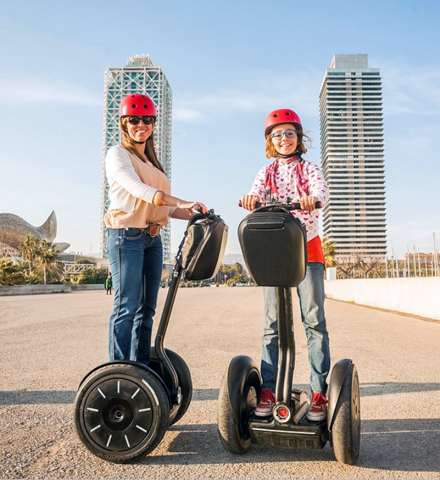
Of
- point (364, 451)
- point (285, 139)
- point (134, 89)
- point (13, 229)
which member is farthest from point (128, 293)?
point (134, 89)

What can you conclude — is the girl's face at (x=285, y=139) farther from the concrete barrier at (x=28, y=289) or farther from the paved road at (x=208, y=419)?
the concrete barrier at (x=28, y=289)

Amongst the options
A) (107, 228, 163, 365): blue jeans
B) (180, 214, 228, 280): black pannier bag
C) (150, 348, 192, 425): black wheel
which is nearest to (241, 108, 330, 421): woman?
(180, 214, 228, 280): black pannier bag

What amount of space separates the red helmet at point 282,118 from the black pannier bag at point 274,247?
0.81 m

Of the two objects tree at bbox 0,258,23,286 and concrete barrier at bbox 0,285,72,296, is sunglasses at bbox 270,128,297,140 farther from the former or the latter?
tree at bbox 0,258,23,286

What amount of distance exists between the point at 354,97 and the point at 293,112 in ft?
642

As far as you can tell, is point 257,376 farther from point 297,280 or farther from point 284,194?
point 284,194

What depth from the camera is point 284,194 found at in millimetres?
3129

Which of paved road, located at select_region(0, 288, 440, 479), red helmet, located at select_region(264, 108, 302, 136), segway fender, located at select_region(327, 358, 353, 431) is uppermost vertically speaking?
red helmet, located at select_region(264, 108, 302, 136)

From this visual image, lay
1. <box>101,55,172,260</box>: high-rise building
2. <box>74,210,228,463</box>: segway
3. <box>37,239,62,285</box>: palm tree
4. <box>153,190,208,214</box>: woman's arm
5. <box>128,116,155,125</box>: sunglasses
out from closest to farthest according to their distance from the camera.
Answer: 1. <box>74,210,228,463</box>: segway
2. <box>153,190,208,214</box>: woman's arm
3. <box>128,116,155,125</box>: sunglasses
4. <box>37,239,62,285</box>: palm tree
5. <box>101,55,172,260</box>: high-rise building

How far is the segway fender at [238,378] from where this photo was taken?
103 inches

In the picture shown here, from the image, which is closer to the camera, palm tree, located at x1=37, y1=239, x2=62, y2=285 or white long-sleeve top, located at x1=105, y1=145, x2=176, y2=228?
white long-sleeve top, located at x1=105, y1=145, x2=176, y2=228

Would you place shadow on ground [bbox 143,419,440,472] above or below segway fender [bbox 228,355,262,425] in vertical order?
below

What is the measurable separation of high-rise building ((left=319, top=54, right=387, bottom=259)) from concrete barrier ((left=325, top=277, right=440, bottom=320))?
145578 mm

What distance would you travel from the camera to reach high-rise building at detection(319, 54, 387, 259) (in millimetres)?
169250
